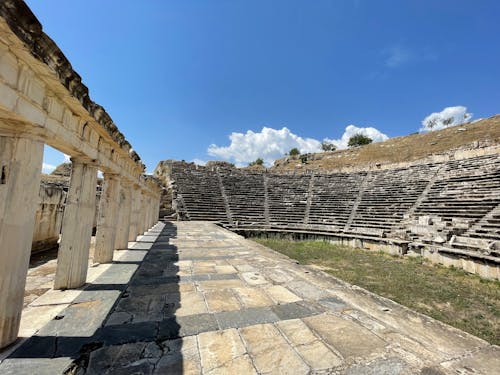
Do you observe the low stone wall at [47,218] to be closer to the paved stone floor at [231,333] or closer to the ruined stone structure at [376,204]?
the paved stone floor at [231,333]

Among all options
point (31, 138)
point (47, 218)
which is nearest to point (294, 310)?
point (31, 138)

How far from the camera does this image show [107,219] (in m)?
5.31

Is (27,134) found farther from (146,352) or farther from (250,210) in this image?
(250,210)

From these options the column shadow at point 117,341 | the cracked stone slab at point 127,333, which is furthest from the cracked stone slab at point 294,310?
the cracked stone slab at point 127,333

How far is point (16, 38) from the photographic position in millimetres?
1876

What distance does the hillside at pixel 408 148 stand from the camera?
29594 mm

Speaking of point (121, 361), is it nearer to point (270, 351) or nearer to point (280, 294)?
point (270, 351)

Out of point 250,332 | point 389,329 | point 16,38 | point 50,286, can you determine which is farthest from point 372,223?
point 16,38

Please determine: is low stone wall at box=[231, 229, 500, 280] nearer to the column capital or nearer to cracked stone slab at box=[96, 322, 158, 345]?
cracked stone slab at box=[96, 322, 158, 345]

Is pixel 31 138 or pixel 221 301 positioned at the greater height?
pixel 31 138

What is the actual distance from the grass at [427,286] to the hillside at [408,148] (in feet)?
56.9

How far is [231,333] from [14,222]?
2498 millimetres

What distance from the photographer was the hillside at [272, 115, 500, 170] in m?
29.6

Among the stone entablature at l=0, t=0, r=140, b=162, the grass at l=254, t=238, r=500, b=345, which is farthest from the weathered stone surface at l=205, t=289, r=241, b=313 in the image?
the grass at l=254, t=238, r=500, b=345
